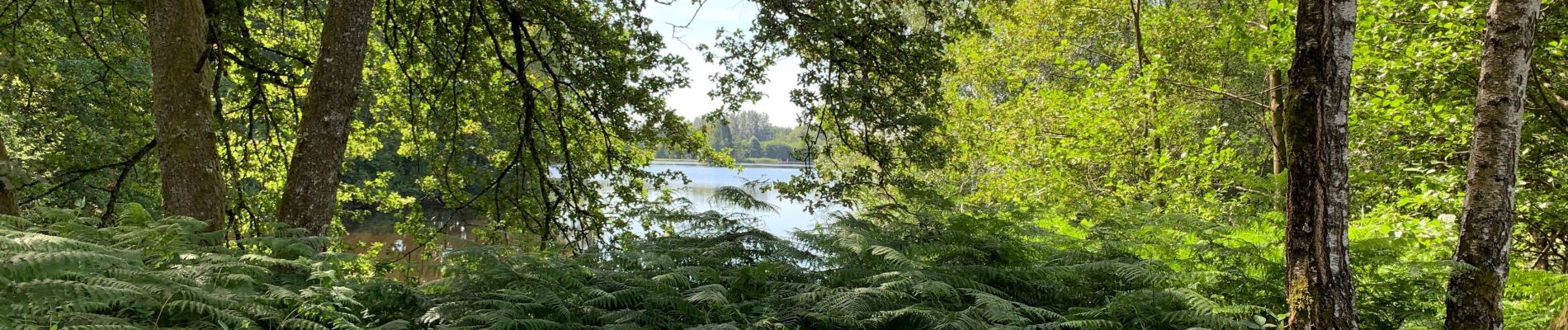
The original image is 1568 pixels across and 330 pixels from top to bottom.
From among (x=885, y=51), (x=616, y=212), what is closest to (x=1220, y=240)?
(x=885, y=51)

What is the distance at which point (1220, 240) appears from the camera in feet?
15.0

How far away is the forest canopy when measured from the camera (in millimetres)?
2949

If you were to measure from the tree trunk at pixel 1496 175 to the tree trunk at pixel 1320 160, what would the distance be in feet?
2.98

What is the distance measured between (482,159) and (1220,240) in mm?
7283

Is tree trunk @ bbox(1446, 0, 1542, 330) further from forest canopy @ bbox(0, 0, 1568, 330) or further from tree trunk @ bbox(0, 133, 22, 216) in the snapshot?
tree trunk @ bbox(0, 133, 22, 216)

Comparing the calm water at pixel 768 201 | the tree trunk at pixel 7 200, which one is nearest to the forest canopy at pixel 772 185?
the tree trunk at pixel 7 200

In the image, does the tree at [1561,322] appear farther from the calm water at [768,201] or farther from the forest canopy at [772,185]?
the calm water at [768,201]

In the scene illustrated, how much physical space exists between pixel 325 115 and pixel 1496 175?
221 inches

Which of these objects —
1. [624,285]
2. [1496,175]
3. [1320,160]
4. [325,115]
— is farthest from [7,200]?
[1496,175]

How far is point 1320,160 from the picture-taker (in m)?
2.91

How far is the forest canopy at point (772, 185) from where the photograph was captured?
9.68 feet

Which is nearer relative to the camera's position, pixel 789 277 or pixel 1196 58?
pixel 789 277

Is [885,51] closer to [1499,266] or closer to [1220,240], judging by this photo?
[1220,240]

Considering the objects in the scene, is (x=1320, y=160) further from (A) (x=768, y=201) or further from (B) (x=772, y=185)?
(A) (x=768, y=201)
